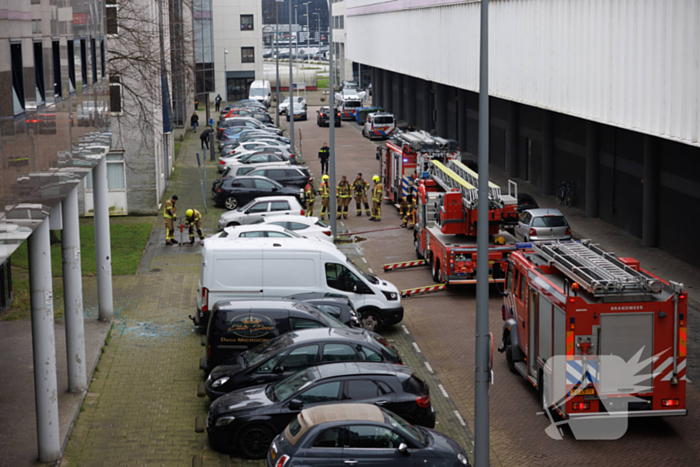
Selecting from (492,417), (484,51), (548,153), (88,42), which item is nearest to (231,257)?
(88,42)

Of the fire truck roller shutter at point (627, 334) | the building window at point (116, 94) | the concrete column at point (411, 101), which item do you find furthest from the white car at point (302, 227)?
the concrete column at point (411, 101)

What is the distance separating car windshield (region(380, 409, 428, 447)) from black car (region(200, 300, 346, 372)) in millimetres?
4309

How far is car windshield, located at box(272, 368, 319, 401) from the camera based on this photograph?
1243 centimetres

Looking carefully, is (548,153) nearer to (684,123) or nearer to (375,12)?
(684,123)

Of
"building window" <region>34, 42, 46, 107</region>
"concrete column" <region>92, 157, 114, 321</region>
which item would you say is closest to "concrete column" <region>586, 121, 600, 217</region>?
"concrete column" <region>92, 157, 114, 321</region>

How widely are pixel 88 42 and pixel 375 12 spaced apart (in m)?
50.6

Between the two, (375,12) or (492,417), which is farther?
(375,12)

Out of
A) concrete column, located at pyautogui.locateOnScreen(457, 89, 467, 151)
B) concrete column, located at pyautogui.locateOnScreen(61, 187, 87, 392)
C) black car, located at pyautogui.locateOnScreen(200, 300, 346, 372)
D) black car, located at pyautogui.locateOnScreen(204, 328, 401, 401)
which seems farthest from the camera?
concrete column, located at pyautogui.locateOnScreen(457, 89, 467, 151)

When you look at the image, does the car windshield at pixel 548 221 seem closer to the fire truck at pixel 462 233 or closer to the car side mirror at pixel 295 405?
the fire truck at pixel 462 233

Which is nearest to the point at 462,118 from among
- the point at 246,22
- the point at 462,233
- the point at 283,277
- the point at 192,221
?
the point at 192,221

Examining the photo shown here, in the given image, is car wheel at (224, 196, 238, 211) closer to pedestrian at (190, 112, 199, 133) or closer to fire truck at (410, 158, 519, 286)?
fire truck at (410, 158, 519, 286)

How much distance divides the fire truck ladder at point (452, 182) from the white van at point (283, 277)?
384 cm

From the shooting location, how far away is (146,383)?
15.7 meters

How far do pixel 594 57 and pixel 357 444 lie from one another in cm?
1740
